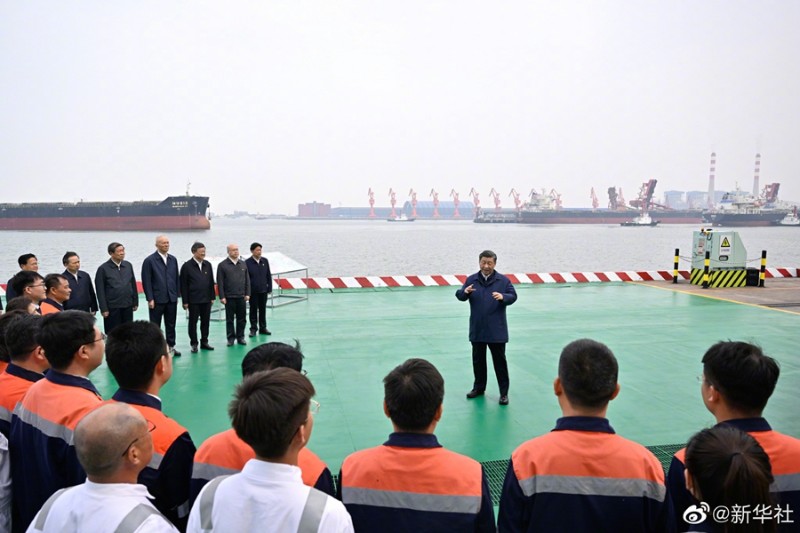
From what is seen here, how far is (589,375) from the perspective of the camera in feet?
7.57

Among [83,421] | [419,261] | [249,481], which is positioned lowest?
[419,261]

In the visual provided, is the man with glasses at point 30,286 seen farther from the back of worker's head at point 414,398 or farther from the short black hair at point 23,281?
the back of worker's head at point 414,398

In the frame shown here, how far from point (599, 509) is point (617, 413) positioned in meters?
4.10

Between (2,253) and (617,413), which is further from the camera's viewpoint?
(2,253)

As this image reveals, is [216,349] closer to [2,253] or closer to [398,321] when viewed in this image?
[398,321]

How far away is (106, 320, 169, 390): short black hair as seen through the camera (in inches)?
103

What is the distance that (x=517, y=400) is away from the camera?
6285 mm

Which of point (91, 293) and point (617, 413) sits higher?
point (91, 293)

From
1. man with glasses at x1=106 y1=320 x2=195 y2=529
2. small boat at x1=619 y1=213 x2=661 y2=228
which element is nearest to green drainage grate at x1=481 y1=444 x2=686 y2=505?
man with glasses at x1=106 y1=320 x2=195 y2=529

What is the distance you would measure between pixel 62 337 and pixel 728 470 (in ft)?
9.82

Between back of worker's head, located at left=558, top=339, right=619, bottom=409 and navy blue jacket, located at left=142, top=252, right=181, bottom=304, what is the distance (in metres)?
7.01

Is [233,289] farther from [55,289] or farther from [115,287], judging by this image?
[55,289]

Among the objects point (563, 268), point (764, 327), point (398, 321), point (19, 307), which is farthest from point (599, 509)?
point (563, 268)

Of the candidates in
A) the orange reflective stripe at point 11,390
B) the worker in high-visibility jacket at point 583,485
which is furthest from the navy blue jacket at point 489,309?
the orange reflective stripe at point 11,390
